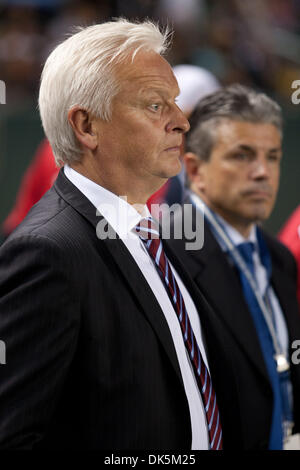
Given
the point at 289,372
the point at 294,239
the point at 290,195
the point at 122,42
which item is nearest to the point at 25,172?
the point at 290,195

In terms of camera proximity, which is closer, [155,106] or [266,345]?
[155,106]

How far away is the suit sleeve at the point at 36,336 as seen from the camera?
1239mm

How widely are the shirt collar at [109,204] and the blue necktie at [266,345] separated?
733 mm

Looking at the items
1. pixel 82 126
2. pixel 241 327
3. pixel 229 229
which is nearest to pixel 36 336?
pixel 82 126

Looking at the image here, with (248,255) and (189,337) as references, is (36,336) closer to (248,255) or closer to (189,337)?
(189,337)

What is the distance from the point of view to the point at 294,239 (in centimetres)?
251

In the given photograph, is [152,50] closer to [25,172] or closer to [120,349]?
[120,349]

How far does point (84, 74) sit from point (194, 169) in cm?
94

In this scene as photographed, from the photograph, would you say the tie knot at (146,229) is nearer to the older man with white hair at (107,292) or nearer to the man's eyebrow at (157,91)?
the older man with white hair at (107,292)

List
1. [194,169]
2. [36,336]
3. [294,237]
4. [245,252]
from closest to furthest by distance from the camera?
[36,336]
[245,252]
[194,169]
[294,237]

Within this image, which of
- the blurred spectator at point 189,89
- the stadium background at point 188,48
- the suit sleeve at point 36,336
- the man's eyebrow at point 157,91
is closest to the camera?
the suit sleeve at point 36,336

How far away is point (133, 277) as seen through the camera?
1383 millimetres

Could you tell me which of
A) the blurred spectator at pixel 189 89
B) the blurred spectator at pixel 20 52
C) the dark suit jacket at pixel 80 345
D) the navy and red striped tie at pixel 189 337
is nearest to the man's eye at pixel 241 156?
the blurred spectator at pixel 189 89

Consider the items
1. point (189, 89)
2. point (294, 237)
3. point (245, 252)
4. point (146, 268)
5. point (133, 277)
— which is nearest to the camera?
point (133, 277)
